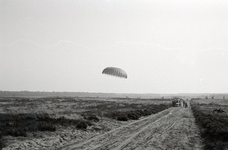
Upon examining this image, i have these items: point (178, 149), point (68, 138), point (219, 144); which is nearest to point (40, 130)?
point (68, 138)

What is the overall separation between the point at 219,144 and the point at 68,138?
910 centimetres

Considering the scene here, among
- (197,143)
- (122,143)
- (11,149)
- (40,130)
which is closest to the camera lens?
(11,149)

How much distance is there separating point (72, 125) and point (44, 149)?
267 inches

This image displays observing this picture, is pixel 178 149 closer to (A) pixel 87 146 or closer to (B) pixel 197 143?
(B) pixel 197 143

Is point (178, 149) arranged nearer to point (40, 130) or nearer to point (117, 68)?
point (40, 130)

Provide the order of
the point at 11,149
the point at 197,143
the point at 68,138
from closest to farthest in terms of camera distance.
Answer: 1. the point at 11,149
2. the point at 197,143
3. the point at 68,138

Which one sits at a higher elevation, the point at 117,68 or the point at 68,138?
the point at 117,68

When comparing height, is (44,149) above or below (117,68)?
below

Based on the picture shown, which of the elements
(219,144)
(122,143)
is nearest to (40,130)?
(122,143)

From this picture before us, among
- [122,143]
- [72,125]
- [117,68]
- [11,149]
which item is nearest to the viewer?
[11,149]

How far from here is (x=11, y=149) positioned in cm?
889

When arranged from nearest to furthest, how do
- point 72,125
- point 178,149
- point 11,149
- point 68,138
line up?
point 11,149
point 178,149
point 68,138
point 72,125

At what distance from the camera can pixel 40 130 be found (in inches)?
521

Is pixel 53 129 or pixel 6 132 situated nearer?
pixel 6 132
